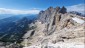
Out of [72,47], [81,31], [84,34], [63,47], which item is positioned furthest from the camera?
[81,31]

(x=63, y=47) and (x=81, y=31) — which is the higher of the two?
(x=81, y=31)

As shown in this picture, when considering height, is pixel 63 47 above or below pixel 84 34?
below

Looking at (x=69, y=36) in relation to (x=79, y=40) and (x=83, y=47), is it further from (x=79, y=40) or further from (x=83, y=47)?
(x=83, y=47)

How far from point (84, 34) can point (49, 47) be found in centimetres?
1650

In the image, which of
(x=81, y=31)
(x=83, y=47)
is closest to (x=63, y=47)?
(x=83, y=47)

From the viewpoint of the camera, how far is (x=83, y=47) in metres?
46.6

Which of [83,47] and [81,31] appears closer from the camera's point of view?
[83,47]

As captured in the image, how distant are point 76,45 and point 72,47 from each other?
1.81 m

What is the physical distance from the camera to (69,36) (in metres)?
63.7

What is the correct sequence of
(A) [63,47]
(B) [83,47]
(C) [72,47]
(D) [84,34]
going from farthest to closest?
(D) [84,34] → (A) [63,47] → (C) [72,47] → (B) [83,47]

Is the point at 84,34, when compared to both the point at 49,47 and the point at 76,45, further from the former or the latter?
the point at 49,47

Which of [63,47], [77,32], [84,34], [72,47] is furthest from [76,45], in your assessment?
[77,32]

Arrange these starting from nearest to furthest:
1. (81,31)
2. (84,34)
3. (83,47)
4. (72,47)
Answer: (83,47) → (72,47) → (84,34) → (81,31)

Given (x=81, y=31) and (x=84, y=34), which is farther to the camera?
(x=81, y=31)
